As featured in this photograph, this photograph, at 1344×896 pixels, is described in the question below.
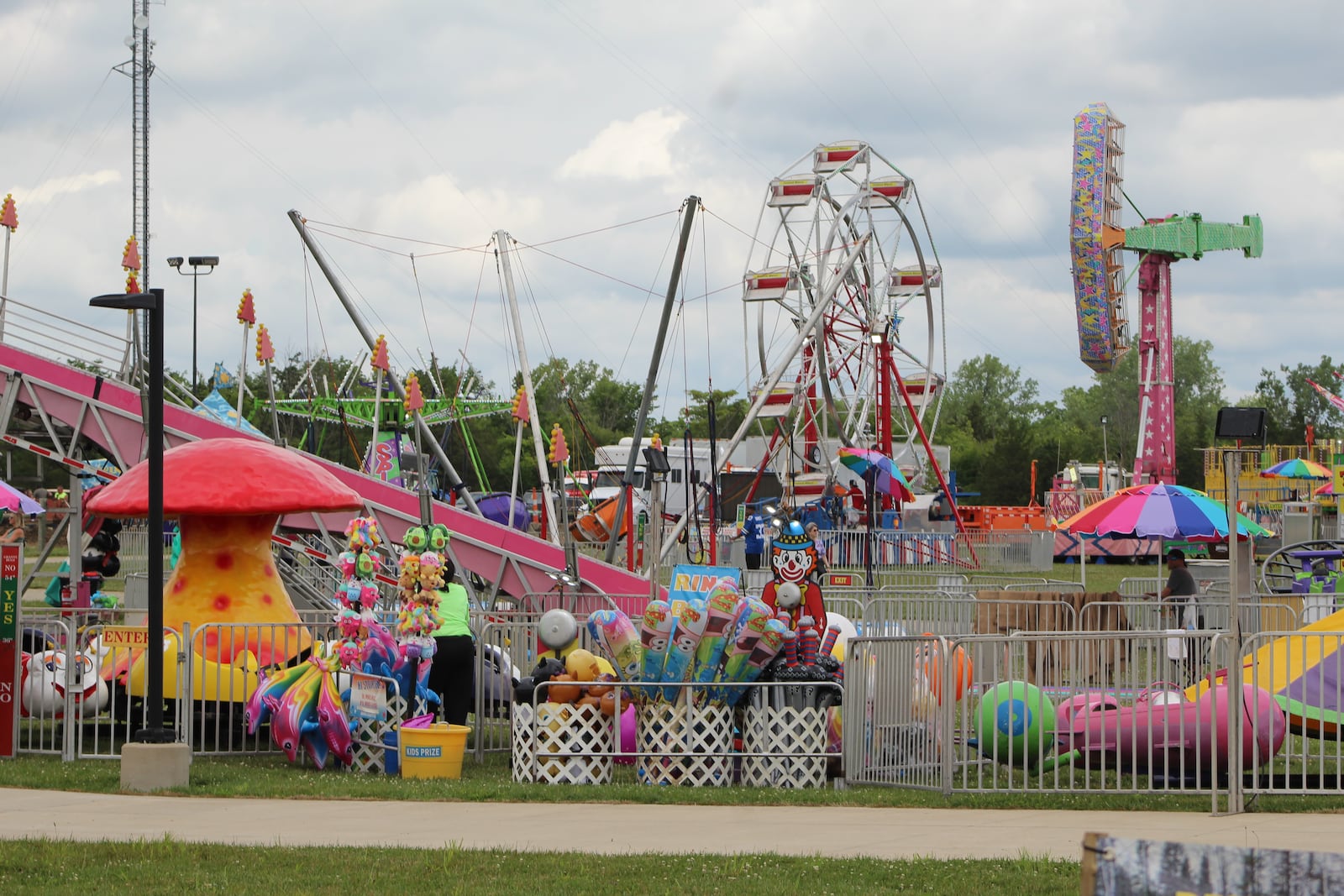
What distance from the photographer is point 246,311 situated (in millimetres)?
25688

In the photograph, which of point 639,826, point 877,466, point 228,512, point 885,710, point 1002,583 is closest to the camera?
point 639,826

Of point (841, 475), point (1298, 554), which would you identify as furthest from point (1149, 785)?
point (841, 475)

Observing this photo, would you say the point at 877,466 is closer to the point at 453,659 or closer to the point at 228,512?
the point at 228,512

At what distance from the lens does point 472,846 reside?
31.7ft

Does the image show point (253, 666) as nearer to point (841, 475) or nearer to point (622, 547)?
point (622, 547)

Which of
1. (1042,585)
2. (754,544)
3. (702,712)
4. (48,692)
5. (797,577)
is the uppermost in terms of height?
(797,577)

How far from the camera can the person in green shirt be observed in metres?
14.0

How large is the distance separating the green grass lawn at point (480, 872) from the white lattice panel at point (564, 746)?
11.3ft

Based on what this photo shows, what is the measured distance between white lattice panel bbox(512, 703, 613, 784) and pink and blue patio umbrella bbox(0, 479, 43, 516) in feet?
36.5

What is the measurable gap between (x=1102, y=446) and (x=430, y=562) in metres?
114

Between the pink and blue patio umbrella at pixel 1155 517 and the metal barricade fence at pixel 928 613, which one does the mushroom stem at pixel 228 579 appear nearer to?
the metal barricade fence at pixel 928 613

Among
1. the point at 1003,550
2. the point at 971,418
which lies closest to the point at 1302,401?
the point at 971,418

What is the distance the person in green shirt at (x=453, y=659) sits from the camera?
14031 mm

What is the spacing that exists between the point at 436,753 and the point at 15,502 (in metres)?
10.7
